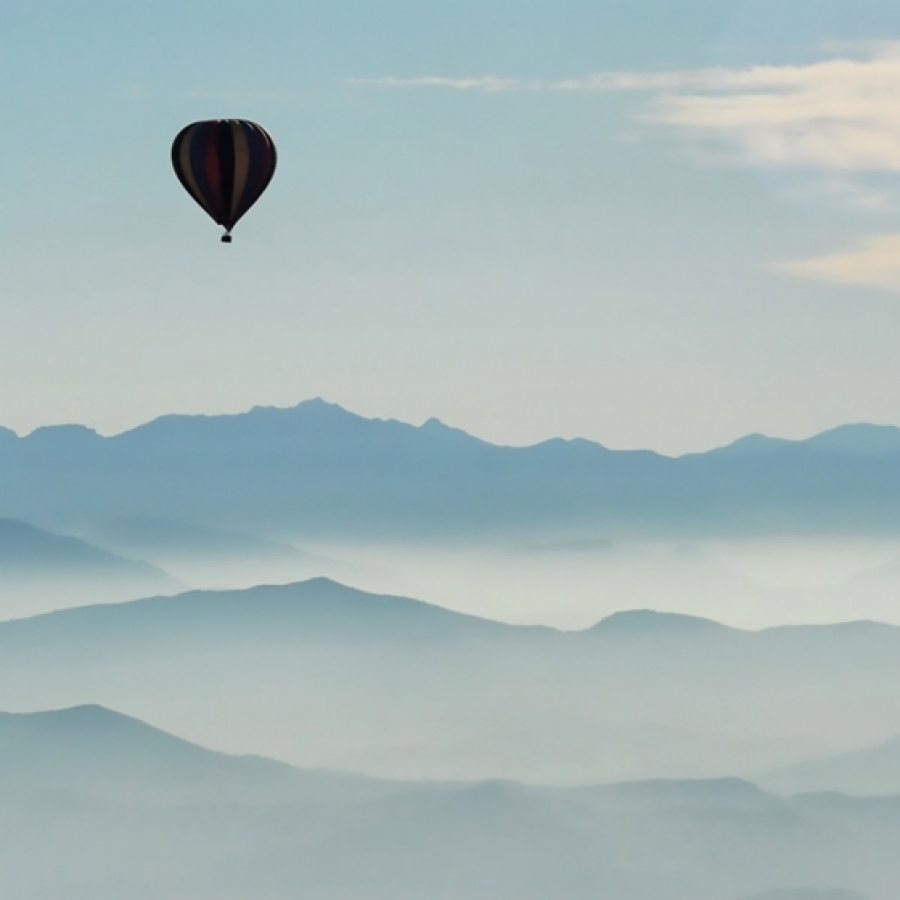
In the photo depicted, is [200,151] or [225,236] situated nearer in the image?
[225,236]

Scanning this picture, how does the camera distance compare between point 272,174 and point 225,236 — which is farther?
point 272,174

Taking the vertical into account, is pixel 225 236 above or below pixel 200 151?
below

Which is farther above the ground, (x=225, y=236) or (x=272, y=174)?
(x=272, y=174)
